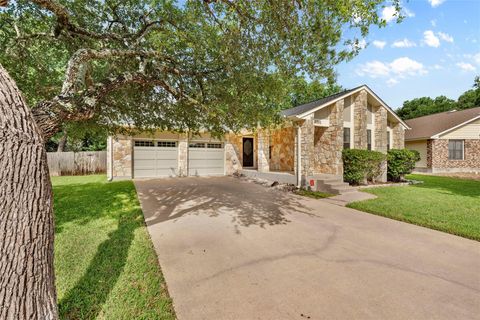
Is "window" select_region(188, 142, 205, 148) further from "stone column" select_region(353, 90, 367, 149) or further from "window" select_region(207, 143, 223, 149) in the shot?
"stone column" select_region(353, 90, 367, 149)

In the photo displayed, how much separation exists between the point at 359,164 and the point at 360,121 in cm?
263

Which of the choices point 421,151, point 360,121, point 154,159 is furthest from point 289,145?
point 421,151

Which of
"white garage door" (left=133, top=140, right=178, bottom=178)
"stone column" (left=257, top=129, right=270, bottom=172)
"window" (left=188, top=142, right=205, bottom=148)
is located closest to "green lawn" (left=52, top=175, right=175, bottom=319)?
"white garage door" (left=133, top=140, right=178, bottom=178)

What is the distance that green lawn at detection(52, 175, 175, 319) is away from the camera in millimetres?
2451

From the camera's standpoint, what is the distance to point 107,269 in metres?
3.20

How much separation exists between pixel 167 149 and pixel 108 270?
11.1 metres

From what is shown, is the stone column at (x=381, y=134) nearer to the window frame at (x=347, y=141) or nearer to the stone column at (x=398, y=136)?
the window frame at (x=347, y=141)

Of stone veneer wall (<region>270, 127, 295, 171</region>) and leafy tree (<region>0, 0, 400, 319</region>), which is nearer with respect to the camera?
leafy tree (<region>0, 0, 400, 319</region>)

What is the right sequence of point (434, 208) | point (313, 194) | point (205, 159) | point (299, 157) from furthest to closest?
point (205, 159)
point (299, 157)
point (313, 194)
point (434, 208)

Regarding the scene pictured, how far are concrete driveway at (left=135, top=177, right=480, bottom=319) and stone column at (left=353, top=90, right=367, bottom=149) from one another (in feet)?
21.0

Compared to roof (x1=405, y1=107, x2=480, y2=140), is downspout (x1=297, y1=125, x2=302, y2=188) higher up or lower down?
lower down

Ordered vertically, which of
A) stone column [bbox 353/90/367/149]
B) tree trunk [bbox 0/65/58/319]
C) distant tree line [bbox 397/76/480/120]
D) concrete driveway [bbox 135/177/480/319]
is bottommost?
concrete driveway [bbox 135/177/480/319]

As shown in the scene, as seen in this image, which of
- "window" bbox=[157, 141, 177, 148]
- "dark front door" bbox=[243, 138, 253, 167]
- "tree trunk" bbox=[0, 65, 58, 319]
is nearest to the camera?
"tree trunk" bbox=[0, 65, 58, 319]

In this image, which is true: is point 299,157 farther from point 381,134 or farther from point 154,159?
point 154,159
